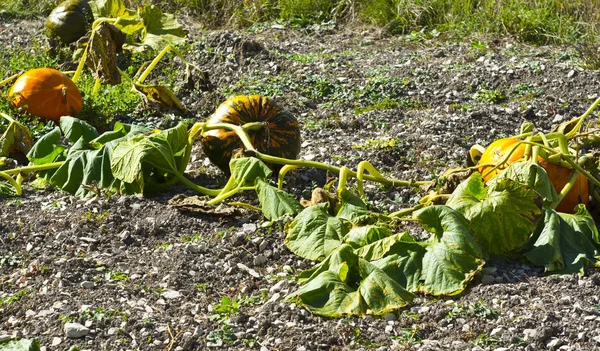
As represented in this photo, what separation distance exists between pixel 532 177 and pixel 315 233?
0.94 m

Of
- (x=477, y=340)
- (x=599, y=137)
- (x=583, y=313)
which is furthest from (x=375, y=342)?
→ (x=599, y=137)

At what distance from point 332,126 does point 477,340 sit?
2893 mm

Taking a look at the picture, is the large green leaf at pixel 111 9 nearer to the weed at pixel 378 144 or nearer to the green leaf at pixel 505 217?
the weed at pixel 378 144

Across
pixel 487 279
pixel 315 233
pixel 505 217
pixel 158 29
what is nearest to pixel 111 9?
pixel 158 29

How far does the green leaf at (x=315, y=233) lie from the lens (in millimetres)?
3812

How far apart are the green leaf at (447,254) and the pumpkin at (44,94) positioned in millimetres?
3016

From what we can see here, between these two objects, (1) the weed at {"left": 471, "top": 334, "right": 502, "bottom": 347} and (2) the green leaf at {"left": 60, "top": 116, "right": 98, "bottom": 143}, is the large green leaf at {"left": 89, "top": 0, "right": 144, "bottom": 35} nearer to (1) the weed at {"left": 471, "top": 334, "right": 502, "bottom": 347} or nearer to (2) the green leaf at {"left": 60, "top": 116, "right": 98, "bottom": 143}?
(2) the green leaf at {"left": 60, "top": 116, "right": 98, "bottom": 143}

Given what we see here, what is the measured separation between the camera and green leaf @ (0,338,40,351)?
3.14 metres

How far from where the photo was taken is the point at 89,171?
15.5ft

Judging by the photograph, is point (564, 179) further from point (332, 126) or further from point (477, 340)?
point (332, 126)

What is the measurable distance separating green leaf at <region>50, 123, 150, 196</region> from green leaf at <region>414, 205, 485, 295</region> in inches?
62.0

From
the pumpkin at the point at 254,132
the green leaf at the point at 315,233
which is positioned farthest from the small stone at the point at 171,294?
the pumpkin at the point at 254,132

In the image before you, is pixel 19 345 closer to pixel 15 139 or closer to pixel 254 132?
pixel 254 132

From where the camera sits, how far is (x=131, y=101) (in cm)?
636
